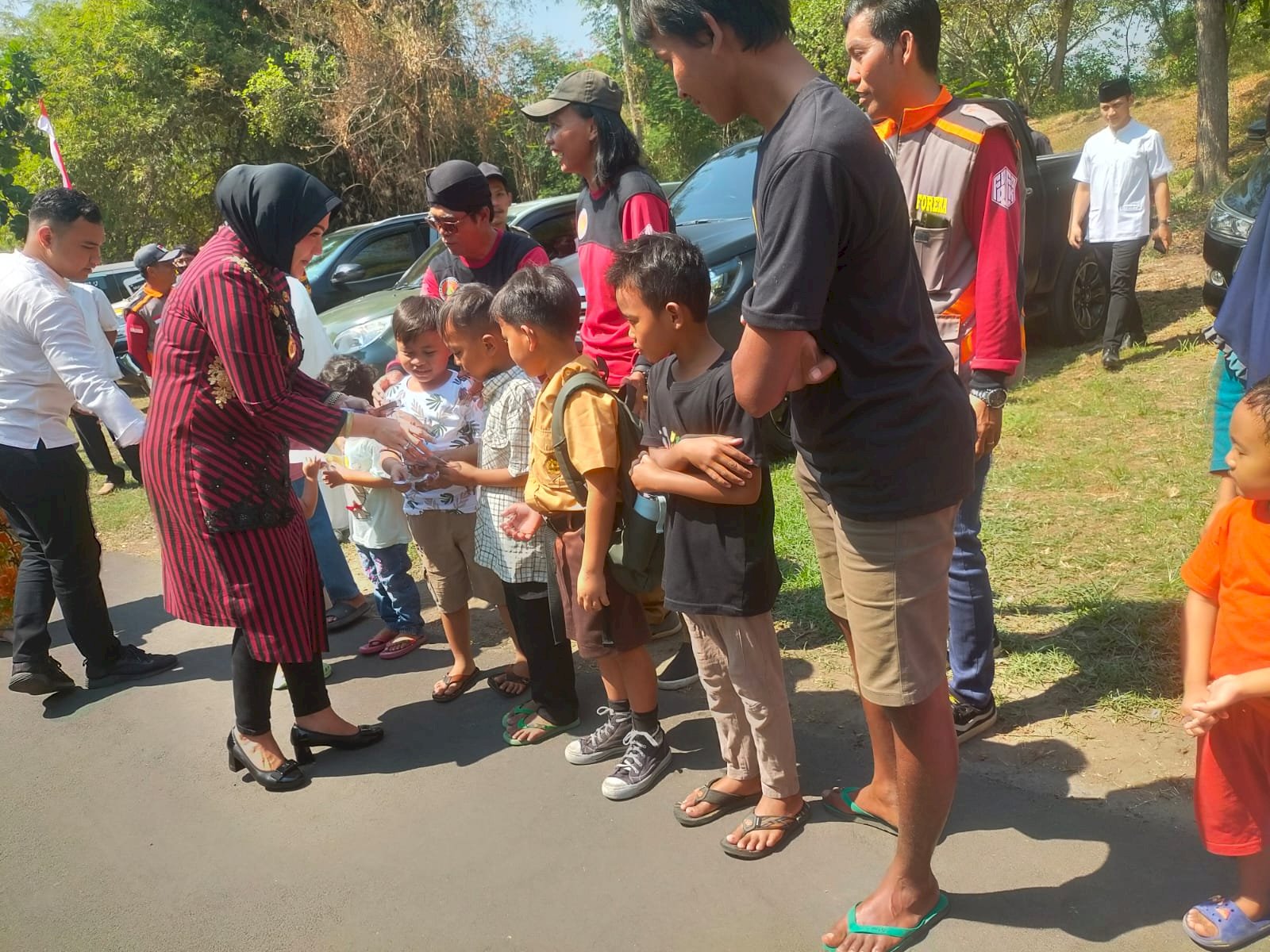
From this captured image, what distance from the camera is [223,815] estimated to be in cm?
358

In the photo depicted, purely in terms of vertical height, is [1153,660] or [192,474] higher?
[192,474]

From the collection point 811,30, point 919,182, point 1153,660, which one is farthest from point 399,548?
point 811,30

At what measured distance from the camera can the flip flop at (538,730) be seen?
3719 millimetres

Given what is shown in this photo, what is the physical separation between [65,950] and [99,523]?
5.74 meters

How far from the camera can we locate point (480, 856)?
3104 millimetres

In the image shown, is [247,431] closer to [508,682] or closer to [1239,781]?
[508,682]

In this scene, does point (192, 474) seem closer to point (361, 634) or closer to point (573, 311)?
→ point (573, 311)

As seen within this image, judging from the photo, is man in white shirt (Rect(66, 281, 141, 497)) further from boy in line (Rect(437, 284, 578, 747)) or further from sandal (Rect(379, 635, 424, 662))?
boy in line (Rect(437, 284, 578, 747))

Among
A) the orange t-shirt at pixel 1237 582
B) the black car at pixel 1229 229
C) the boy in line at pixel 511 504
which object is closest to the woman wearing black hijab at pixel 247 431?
the boy in line at pixel 511 504

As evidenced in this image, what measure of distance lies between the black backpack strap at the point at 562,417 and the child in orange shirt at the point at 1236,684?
165 cm

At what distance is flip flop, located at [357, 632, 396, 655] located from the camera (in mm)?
4742

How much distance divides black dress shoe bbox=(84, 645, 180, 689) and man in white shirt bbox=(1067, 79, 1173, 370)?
6500 millimetres

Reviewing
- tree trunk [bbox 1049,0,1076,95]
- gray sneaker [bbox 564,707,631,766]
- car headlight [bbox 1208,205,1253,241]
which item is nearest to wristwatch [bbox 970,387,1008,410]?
gray sneaker [bbox 564,707,631,766]

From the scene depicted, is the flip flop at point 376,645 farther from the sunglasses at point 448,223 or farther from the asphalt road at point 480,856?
the sunglasses at point 448,223
